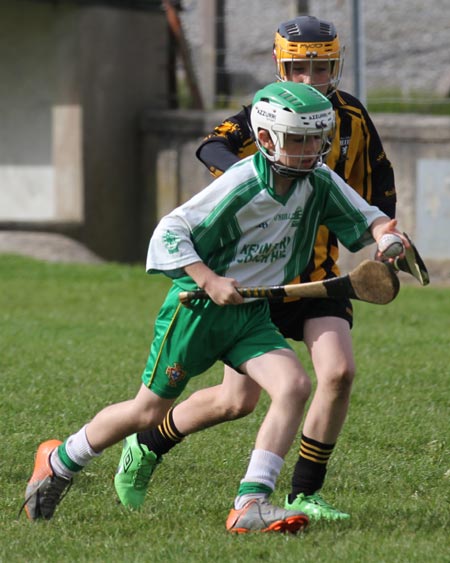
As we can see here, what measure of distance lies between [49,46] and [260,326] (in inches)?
444

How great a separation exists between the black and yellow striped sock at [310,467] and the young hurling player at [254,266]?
295 millimetres

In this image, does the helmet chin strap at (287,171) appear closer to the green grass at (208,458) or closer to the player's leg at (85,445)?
the player's leg at (85,445)

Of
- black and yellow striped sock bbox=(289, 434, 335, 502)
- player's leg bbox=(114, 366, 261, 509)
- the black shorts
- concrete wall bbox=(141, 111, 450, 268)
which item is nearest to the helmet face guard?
the black shorts

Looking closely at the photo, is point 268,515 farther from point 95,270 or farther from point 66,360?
point 95,270

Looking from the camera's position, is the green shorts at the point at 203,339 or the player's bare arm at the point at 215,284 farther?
the green shorts at the point at 203,339

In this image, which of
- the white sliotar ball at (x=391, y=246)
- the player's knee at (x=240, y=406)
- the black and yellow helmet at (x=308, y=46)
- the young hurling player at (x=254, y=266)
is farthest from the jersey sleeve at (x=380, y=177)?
the player's knee at (x=240, y=406)

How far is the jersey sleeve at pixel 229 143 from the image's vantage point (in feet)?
18.0

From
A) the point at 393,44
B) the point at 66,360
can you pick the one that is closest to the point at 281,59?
the point at 66,360

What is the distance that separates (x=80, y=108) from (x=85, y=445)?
1074 cm

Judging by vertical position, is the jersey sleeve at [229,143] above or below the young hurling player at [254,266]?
above

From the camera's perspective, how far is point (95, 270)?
14.1 meters

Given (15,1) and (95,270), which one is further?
(15,1)

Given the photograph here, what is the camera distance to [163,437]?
5461mm

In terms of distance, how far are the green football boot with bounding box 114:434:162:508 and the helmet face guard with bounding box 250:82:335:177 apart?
136 cm
